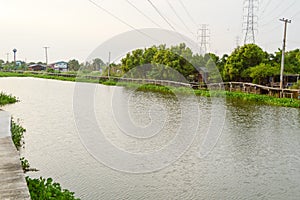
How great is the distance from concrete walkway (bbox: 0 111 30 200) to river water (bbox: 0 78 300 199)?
61 centimetres

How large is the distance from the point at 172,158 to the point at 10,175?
128 inches

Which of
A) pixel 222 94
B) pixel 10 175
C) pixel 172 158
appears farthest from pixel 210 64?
pixel 10 175

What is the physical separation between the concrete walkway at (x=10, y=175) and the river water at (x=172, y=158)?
0.61 meters

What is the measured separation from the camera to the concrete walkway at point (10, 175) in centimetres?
373

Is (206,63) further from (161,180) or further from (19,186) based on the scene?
(19,186)

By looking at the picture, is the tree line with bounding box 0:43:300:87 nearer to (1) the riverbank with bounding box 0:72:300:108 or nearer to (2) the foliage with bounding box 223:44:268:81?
(2) the foliage with bounding box 223:44:268:81

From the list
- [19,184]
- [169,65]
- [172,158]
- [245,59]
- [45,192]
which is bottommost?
[172,158]

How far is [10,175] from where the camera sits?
4.34 meters

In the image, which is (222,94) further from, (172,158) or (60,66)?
(60,66)

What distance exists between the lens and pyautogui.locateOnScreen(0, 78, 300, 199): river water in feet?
17.0

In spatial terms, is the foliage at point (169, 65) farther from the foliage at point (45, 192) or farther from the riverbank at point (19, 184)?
the foliage at point (45, 192)

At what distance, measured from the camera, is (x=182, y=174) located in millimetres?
5816

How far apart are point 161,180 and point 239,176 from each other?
1.29 metres

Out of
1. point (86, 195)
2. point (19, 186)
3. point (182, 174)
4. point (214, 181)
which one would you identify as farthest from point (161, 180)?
point (19, 186)
